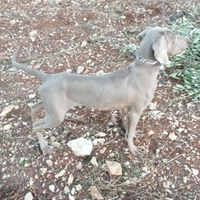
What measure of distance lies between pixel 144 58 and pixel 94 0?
310cm

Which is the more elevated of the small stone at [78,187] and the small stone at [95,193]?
the small stone at [95,193]

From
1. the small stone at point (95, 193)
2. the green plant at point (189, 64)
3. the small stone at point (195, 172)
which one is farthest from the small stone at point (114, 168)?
the green plant at point (189, 64)

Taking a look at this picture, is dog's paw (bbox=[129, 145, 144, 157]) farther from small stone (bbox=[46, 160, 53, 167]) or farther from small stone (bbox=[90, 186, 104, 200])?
small stone (bbox=[46, 160, 53, 167])

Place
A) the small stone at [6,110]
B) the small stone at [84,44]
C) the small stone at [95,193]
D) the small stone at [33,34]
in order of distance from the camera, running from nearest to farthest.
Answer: the small stone at [95,193], the small stone at [6,110], the small stone at [84,44], the small stone at [33,34]

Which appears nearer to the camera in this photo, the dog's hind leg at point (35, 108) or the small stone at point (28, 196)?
the small stone at point (28, 196)

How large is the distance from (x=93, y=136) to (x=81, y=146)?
0.24 m

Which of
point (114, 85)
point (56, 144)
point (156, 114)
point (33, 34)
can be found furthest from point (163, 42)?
point (33, 34)

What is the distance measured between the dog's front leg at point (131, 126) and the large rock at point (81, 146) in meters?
0.38

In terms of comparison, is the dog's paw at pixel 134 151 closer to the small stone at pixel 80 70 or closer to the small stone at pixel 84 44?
the small stone at pixel 80 70

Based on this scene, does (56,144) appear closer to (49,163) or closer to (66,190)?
(49,163)

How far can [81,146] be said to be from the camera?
2941 mm

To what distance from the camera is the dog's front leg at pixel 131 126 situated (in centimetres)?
276

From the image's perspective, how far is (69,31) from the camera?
185 inches

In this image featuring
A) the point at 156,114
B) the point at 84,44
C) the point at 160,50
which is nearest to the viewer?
the point at 160,50
